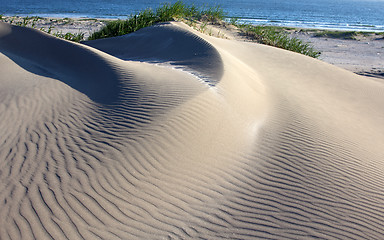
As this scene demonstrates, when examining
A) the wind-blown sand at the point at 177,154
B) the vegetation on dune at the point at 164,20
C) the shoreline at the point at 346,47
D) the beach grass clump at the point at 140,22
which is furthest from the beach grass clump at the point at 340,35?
the wind-blown sand at the point at 177,154

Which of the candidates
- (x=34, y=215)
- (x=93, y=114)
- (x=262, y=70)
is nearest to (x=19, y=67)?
(x=93, y=114)

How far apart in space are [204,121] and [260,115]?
3.90 ft

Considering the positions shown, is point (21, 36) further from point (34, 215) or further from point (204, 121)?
point (34, 215)

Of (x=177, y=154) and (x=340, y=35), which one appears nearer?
(x=177, y=154)

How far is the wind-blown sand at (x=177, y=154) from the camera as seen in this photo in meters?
2.83

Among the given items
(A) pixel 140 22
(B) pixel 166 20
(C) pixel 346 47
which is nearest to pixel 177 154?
(B) pixel 166 20

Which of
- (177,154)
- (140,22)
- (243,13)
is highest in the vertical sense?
(243,13)

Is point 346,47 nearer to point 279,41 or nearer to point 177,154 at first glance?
point 279,41

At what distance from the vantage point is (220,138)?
4121 millimetres

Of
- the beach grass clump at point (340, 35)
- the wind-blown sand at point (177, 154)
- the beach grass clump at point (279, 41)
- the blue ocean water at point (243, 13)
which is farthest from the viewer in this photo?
the blue ocean water at point (243, 13)

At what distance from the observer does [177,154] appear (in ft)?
12.2

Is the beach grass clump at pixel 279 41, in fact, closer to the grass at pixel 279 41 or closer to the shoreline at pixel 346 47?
Result: the grass at pixel 279 41

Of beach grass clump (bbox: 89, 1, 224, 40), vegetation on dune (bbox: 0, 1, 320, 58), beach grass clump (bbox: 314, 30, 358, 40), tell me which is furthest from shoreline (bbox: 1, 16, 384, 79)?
beach grass clump (bbox: 89, 1, 224, 40)

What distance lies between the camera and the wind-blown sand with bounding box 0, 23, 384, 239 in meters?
2.83
